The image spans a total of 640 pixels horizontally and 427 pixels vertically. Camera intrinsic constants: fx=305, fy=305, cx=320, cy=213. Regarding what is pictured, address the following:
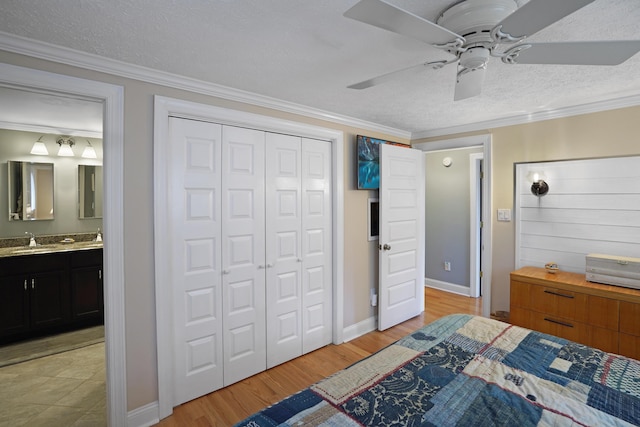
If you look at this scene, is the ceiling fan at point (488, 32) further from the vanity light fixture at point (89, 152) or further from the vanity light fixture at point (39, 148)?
the vanity light fixture at point (39, 148)

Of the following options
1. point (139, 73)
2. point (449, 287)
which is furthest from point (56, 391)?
point (449, 287)

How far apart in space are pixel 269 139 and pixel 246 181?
431 mm

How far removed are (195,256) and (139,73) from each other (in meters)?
1.26

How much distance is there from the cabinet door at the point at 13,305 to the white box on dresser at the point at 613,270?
208 inches

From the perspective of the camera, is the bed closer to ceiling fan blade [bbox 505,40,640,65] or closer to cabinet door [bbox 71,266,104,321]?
ceiling fan blade [bbox 505,40,640,65]

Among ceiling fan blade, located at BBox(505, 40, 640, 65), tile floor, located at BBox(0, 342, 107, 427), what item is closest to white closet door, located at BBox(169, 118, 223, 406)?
tile floor, located at BBox(0, 342, 107, 427)

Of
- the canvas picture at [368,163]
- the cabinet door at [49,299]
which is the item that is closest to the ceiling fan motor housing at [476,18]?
the canvas picture at [368,163]

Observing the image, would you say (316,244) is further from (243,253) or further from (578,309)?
(578,309)

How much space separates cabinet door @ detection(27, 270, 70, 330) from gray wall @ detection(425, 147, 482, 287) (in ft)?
16.3

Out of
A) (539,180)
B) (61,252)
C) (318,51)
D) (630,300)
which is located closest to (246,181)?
(318,51)

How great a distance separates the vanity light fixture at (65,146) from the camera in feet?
12.3

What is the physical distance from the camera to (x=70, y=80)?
1715 millimetres

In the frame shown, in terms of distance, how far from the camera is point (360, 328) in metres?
3.35

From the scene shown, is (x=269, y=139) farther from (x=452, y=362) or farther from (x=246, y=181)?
(x=452, y=362)
